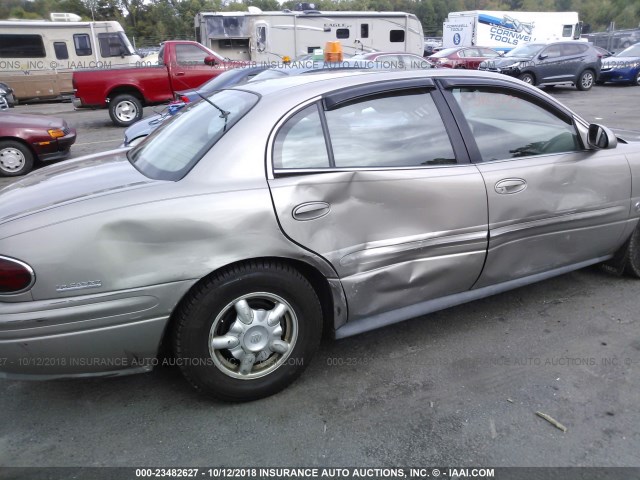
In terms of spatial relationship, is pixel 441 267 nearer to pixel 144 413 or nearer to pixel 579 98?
pixel 144 413

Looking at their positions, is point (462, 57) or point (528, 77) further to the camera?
point (462, 57)

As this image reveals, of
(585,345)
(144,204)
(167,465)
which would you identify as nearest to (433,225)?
(585,345)

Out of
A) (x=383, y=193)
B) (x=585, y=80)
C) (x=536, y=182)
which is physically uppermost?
(x=383, y=193)

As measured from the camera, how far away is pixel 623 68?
18.9 meters

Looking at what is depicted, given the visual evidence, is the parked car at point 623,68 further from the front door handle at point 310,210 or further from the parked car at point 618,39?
the front door handle at point 310,210

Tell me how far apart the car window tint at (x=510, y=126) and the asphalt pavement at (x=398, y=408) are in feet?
3.55

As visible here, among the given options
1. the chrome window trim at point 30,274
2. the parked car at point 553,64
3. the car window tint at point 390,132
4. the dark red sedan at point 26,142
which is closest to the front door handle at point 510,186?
the car window tint at point 390,132

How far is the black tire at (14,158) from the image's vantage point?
7535 mm

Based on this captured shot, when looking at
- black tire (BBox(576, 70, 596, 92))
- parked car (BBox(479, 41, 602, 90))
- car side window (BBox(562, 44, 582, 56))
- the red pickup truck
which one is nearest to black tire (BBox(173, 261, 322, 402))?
the red pickup truck

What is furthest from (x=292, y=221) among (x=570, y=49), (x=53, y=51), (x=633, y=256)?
(x=53, y=51)

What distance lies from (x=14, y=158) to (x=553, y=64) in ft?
52.7

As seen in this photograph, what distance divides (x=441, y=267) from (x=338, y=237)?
2.26 feet

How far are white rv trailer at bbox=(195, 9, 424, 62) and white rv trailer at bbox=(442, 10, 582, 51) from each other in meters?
8.19

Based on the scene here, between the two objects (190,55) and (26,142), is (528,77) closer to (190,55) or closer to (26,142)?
(190,55)
